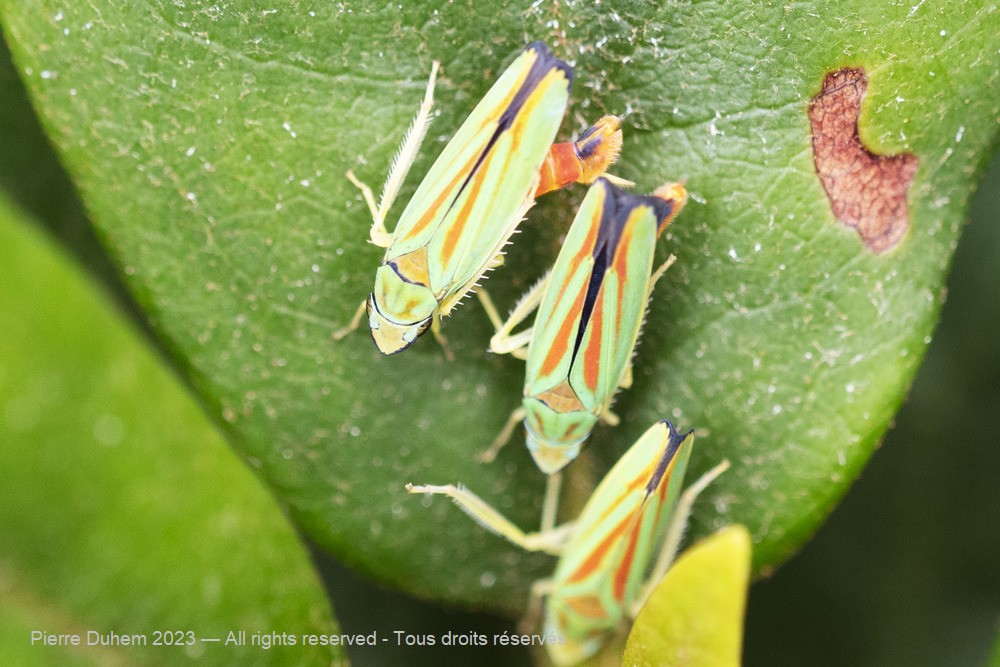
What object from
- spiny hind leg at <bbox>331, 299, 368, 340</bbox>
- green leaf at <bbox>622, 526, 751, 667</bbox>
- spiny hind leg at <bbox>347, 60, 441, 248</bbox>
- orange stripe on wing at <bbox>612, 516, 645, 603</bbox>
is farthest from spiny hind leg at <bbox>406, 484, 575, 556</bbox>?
green leaf at <bbox>622, 526, 751, 667</bbox>

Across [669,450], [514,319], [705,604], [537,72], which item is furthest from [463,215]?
[705,604]

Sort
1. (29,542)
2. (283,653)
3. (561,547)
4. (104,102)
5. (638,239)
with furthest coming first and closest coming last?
(561,547) → (638,239) → (104,102) → (283,653) → (29,542)

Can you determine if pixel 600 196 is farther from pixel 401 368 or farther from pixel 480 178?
pixel 401 368

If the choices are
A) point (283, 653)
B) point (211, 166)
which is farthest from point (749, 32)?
point (283, 653)

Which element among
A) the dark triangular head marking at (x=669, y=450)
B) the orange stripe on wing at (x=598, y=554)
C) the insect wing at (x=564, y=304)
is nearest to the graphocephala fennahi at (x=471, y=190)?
the insect wing at (x=564, y=304)

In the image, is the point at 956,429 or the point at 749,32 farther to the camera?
the point at 956,429

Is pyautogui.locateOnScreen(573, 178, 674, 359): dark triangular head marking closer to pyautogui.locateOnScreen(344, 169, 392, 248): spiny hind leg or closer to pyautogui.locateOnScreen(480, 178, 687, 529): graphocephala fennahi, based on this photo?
pyautogui.locateOnScreen(480, 178, 687, 529): graphocephala fennahi
